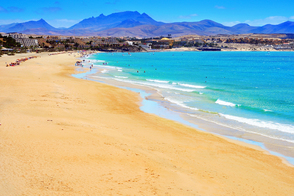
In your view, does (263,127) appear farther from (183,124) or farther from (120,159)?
(120,159)

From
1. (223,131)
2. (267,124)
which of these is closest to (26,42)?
(223,131)

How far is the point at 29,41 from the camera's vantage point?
12588 centimetres

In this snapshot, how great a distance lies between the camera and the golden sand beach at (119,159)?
23.5 ft

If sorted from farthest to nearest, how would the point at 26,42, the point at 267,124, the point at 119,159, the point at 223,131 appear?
the point at 26,42, the point at 267,124, the point at 223,131, the point at 119,159

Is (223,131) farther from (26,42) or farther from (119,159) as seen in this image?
(26,42)

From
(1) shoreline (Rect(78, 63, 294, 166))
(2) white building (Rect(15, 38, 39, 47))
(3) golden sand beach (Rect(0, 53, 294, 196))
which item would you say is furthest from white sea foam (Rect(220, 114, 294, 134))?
(2) white building (Rect(15, 38, 39, 47))

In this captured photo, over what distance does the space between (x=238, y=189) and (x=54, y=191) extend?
5.58 m

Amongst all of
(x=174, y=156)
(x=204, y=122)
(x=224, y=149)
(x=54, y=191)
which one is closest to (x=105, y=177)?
(x=54, y=191)

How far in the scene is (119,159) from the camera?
8.84 m

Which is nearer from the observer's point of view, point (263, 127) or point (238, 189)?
point (238, 189)

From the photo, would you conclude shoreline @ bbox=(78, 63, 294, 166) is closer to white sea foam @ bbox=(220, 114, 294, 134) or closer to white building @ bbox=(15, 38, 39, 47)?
white sea foam @ bbox=(220, 114, 294, 134)

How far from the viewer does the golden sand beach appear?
715 centimetres

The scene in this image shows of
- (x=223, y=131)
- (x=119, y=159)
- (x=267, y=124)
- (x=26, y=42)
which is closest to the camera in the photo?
(x=119, y=159)

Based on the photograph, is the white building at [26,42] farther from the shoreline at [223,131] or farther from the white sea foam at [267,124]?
the white sea foam at [267,124]
